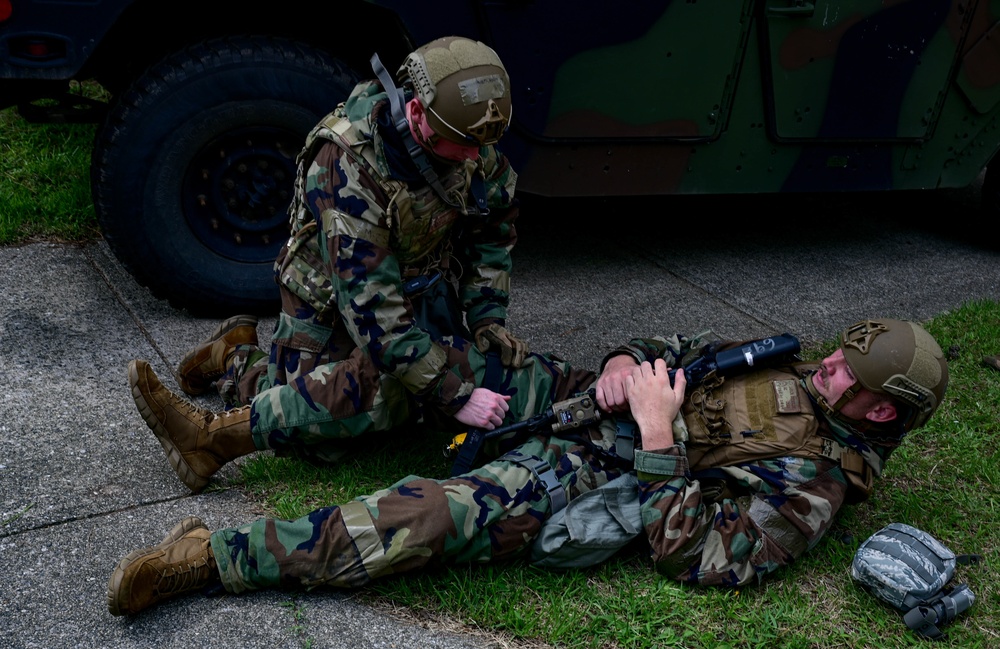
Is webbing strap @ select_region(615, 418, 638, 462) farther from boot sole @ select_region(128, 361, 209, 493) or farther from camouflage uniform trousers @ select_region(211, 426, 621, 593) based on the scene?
boot sole @ select_region(128, 361, 209, 493)

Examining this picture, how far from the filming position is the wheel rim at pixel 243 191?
3674 millimetres

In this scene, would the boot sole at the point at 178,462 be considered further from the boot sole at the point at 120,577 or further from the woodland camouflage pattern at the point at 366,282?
the boot sole at the point at 120,577

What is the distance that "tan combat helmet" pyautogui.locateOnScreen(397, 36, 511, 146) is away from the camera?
253 centimetres

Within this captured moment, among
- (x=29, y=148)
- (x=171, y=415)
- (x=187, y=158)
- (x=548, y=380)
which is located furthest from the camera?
(x=29, y=148)

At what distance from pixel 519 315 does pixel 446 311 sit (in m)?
1.05

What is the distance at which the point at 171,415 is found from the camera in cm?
284

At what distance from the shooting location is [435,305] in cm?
314

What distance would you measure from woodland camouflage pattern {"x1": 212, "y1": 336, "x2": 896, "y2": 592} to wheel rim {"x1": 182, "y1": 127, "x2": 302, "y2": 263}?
1554 millimetres

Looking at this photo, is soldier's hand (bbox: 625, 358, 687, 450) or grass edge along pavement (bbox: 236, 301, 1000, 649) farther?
soldier's hand (bbox: 625, 358, 687, 450)

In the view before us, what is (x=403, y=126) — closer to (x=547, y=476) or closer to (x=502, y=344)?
(x=502, y=344)

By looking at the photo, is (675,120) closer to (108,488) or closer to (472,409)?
(472,409)

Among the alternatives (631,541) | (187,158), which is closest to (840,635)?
(631,541)

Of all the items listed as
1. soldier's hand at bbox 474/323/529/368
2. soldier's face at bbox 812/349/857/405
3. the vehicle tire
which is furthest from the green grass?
soldier's face at bbox 812/349/857/405

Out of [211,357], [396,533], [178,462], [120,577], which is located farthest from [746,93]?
[120,577]
